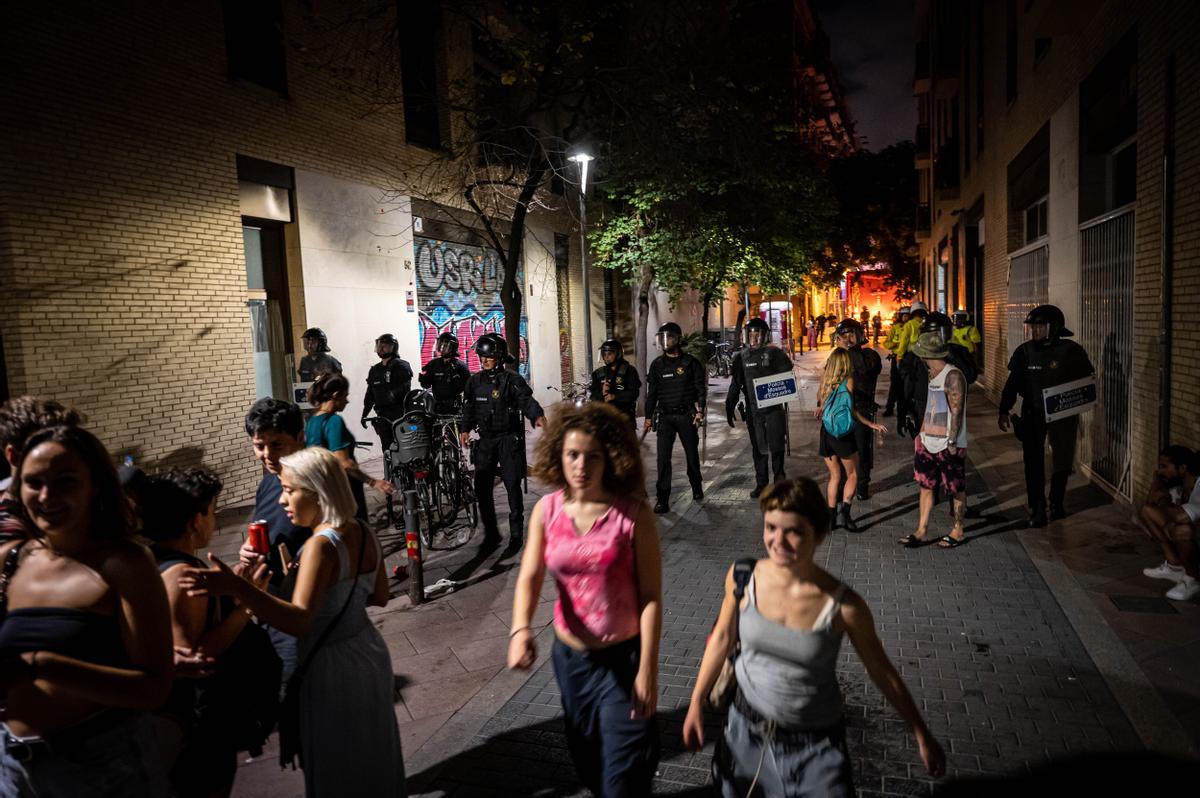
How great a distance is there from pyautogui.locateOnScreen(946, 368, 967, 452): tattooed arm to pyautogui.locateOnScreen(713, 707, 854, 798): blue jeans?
4.90 metres

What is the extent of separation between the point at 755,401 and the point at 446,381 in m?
3.82

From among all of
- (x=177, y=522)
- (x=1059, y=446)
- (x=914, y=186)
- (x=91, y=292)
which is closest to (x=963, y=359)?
(x=1059, y=446)

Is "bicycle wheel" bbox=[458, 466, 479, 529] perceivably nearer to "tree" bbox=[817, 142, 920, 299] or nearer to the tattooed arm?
the tattooed arm

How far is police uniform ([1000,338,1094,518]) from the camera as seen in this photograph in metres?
7.62

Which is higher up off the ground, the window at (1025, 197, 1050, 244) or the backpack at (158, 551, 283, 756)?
the window at (1025, 197, 1050, 244)

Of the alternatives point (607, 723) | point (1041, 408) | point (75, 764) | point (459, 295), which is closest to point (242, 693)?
point (75, 764)

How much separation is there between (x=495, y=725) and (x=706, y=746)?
1164 millimetres

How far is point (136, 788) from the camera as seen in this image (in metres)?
2.53

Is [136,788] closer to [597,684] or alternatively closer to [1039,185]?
[597,684]

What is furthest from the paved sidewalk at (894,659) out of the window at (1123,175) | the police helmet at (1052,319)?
the window at (1123,175)

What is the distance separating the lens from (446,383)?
397 inches

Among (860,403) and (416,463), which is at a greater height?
(860,403)

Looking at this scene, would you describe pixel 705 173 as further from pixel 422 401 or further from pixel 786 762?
pixel 786 762

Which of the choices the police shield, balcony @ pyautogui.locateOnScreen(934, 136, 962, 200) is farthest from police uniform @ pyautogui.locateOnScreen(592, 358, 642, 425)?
balcony @ pyautogui.locateOnScreen(934, 136, 962, 200)
